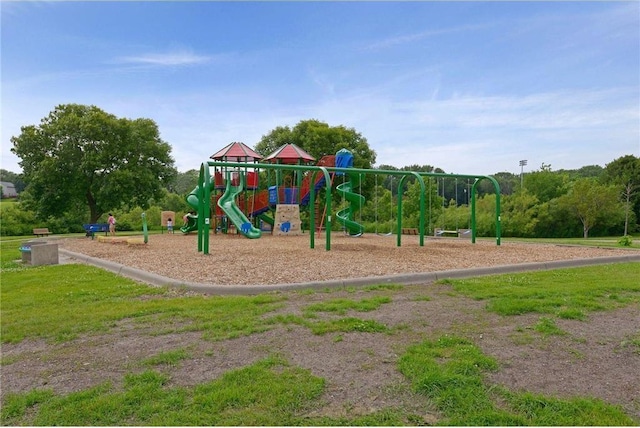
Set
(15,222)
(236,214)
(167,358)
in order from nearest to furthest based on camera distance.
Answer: (167,358), (236,214), (15,222)

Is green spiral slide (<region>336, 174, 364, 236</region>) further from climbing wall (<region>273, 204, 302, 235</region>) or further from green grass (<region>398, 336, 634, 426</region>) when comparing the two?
green grass (<region>398, 336, 634, 426</region>)

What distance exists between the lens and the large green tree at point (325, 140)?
3484 cm

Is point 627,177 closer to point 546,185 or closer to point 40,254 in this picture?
point 546,185

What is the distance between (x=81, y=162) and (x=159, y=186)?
15.0 ft

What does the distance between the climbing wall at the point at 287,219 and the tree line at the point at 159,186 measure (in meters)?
3.82

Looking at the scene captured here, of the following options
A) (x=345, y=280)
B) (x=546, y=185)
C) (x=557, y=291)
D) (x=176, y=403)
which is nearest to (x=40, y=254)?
(x=345, y=280)

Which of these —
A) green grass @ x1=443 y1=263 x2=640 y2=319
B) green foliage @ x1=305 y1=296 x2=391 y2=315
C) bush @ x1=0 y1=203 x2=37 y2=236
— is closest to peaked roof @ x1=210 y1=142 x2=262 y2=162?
green grass @ x1=443 y1=263 x2=640 y2=319

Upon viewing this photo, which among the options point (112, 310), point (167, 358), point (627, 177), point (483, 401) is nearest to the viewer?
point (483, 401)

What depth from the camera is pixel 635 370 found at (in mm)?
3953

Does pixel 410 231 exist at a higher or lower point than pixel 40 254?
higher

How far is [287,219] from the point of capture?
2553 centimetres

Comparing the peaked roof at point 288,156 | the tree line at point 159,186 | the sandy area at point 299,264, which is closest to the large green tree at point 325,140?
the tree line at point 159,186

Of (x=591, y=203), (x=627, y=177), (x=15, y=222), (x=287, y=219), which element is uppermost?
(x=627, y=177)

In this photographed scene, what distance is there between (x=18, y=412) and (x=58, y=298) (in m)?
4.38
